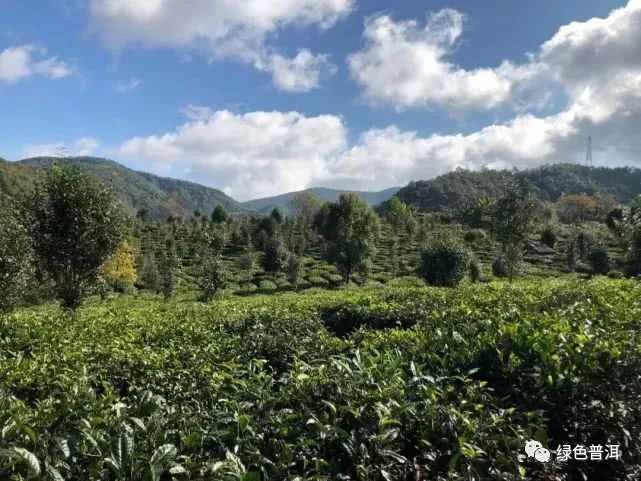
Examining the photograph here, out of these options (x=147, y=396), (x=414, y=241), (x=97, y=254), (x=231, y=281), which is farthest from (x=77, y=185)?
(x=414, y=241)

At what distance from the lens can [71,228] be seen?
14070mm

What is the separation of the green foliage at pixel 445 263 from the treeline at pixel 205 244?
0.06 meters

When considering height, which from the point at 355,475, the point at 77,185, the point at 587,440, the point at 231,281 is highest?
the point at 77,185

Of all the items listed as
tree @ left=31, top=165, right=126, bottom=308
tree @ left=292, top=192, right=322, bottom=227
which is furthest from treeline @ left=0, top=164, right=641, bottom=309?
tree @ left=292, top=192, right=322, bottom=227

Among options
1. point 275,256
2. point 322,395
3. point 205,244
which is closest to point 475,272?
point 275,256

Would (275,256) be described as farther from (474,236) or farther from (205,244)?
(474,236)

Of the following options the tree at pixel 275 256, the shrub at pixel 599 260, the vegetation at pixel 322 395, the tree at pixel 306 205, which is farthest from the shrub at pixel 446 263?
the tree at pixel 306 205

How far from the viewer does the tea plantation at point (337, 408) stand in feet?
8.92

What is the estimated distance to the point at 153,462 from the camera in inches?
95.8

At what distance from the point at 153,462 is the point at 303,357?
366cm

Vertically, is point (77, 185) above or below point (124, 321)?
above

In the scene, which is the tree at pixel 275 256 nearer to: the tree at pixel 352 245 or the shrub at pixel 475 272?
the tree at pixel 352 245

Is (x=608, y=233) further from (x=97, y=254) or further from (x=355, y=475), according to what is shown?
(x=355, y=475)

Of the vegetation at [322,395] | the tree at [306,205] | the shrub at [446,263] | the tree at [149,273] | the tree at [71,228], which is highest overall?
the tree at [306,205]
